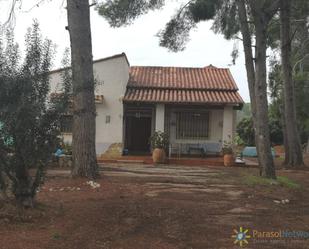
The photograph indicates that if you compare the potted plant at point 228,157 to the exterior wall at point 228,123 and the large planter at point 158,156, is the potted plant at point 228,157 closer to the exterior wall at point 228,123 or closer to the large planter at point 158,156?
the exterior wall at point 228,123

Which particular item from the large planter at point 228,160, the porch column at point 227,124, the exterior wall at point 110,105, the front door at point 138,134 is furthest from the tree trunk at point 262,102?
the front door at point 138,134

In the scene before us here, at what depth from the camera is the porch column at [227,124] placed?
21312mm

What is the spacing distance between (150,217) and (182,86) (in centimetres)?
1627

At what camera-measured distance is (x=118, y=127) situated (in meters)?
21.1

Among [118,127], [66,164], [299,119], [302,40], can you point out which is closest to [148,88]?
[118,127]

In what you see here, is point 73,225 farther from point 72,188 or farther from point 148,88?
point 148,88

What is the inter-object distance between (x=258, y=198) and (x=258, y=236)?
11.7ft

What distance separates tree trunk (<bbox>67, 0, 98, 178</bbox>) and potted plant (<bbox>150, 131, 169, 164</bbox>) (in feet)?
24.9

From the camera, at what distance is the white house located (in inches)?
830

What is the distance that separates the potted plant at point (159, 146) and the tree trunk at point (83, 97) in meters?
7.60

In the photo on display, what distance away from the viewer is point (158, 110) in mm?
21281

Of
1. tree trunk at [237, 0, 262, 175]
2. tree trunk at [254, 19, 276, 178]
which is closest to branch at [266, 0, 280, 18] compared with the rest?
tree trunk at [254, 19, 276, 178]

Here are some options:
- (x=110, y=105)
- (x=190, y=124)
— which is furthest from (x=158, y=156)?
(x=110, y=105)

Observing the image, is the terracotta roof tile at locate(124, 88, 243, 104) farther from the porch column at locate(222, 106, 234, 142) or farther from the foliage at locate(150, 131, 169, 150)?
the foliage at locate(150, 131, 169, 150)
